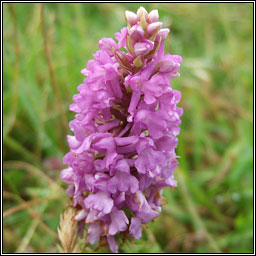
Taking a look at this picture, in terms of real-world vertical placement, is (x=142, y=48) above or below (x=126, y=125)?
above

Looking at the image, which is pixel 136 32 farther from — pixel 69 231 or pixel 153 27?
pixel 69 231

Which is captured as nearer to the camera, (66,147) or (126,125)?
(126,125)

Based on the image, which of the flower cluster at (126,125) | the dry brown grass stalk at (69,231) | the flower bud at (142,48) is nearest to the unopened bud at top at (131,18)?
the flower cluster at (126,125)

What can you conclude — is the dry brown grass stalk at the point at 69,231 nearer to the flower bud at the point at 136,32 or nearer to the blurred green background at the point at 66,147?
the blurred green background at the point at 66,147

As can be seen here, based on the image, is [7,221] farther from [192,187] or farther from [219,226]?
[219,226]

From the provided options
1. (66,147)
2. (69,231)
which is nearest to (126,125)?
(69,231)

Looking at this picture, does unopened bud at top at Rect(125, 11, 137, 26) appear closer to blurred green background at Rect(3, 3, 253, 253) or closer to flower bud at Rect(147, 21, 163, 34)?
flower bud at Rect(147, 21, 163, 34)
